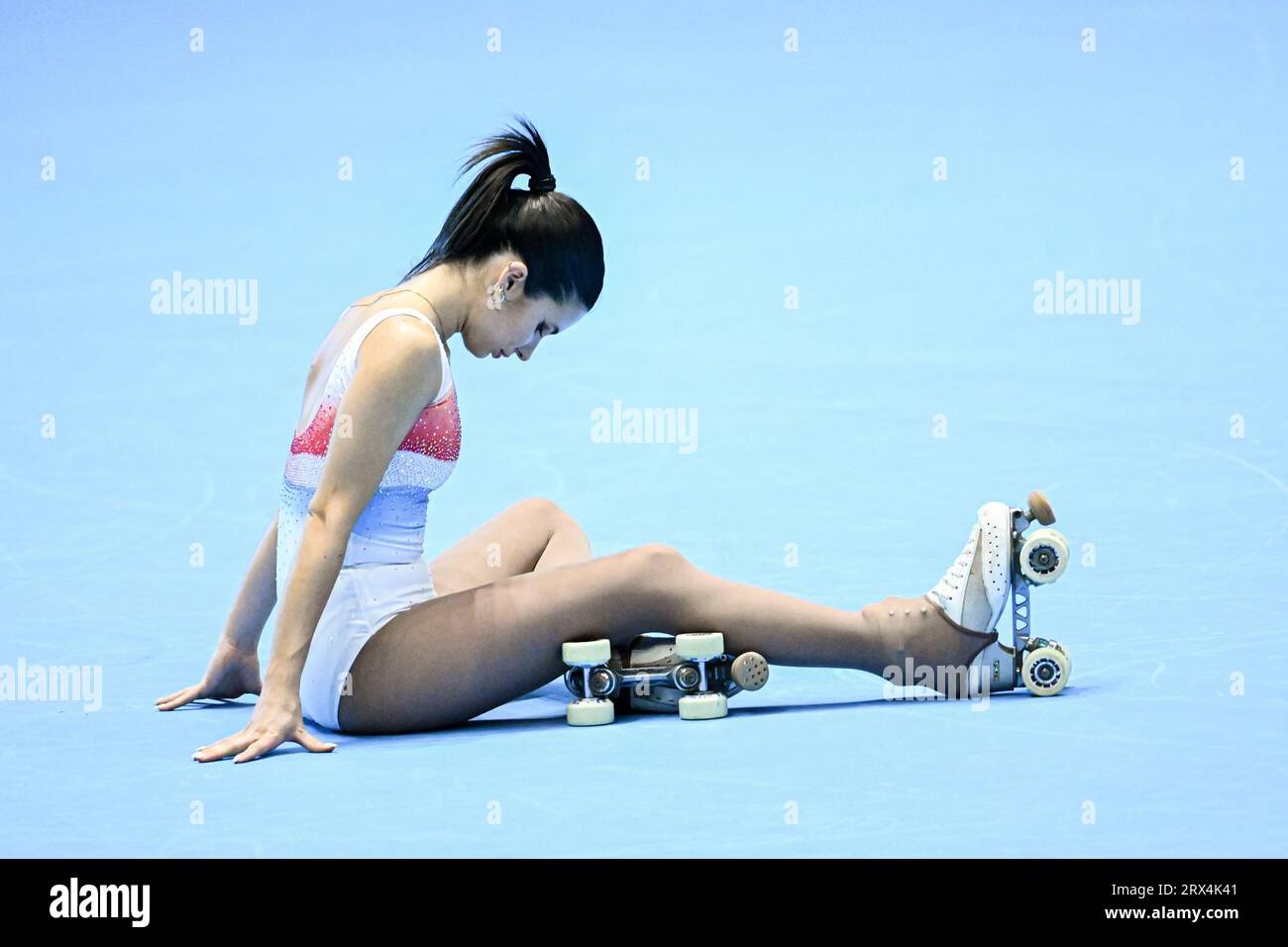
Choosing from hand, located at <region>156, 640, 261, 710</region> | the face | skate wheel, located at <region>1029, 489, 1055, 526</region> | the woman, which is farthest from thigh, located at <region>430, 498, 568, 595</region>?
skate wheel, located at <region>1029, 489, 1055, 526</region>

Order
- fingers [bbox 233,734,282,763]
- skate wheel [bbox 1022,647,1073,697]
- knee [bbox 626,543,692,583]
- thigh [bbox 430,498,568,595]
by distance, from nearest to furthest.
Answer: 1. fingers [bbox 233,734,282,763]
2. knee [bbox 626,543,692,583]
3. skate wheel [bbox 1022,647,1073,697]
4. thigh [bbox 430,498,568,595]

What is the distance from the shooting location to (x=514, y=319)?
3.61 metres

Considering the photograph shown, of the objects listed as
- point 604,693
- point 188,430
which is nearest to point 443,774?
point 604,693

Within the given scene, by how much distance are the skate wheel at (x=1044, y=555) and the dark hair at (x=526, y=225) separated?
1.08m

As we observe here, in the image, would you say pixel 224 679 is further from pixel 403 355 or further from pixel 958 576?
pixel 958 576

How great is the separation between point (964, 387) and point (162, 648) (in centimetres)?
382

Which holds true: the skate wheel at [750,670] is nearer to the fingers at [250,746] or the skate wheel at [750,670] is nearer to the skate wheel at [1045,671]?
the skate wheel at [1045,671]

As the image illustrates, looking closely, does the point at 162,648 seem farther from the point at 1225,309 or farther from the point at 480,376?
the point at 1225,309

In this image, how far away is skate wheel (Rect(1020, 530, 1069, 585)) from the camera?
3.62 m

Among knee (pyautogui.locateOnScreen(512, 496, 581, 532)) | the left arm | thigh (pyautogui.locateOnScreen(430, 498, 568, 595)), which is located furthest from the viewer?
knee (pyautogui.locateOnScreen(512, 496, 581, 532))

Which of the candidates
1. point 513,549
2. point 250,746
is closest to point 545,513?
point 513,549

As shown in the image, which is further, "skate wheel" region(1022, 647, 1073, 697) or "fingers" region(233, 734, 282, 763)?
"skate wheel" region(1022, 647, 1073, 697)

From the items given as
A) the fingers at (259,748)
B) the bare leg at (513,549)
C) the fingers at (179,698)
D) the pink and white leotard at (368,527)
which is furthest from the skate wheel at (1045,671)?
the fingers at (179,698)

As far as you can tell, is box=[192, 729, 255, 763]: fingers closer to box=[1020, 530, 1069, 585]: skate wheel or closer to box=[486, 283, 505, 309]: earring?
box=[486, 283, 505, 309]: earring
